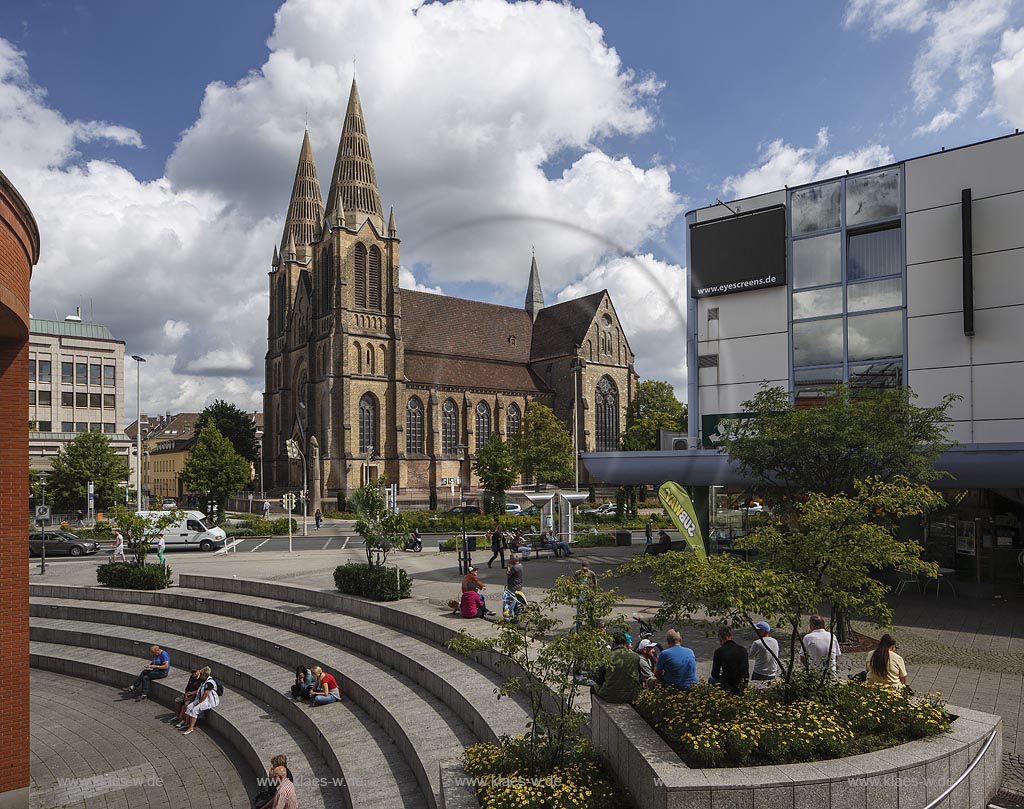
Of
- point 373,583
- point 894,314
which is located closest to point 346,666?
point 373,583

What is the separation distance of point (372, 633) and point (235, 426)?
8122cm

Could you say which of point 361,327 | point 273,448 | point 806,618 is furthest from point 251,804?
point 273,448

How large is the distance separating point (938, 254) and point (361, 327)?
187 feet

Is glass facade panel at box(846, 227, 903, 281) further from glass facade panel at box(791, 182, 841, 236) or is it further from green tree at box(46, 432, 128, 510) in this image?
green tree at box(46, 432, 128, 510)

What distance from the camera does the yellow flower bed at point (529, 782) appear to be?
274 inches

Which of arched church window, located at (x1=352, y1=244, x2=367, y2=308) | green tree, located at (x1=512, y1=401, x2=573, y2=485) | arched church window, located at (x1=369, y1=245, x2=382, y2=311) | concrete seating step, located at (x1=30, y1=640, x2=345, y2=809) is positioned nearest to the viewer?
concrete seating step, located at (x1=30, y1=640, x2=345, y2=809)

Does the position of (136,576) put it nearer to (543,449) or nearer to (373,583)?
(373,583)

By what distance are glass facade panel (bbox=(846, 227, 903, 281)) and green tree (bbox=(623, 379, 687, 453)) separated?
43357 mm

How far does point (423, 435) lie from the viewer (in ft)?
247

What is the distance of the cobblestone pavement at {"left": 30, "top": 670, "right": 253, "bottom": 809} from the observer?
1130 centimetres

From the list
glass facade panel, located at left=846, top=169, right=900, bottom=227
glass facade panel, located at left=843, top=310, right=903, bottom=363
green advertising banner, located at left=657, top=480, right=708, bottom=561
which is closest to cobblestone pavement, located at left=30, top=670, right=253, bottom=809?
green advertising banner, located at left=657, top=480, right=708, bottom=561

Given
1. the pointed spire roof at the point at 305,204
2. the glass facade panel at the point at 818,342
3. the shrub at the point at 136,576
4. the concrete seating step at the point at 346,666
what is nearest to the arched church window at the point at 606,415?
the pointed spire roof at the point at 305,204

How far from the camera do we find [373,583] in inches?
727

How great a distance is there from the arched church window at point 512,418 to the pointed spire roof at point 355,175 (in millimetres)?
25349
